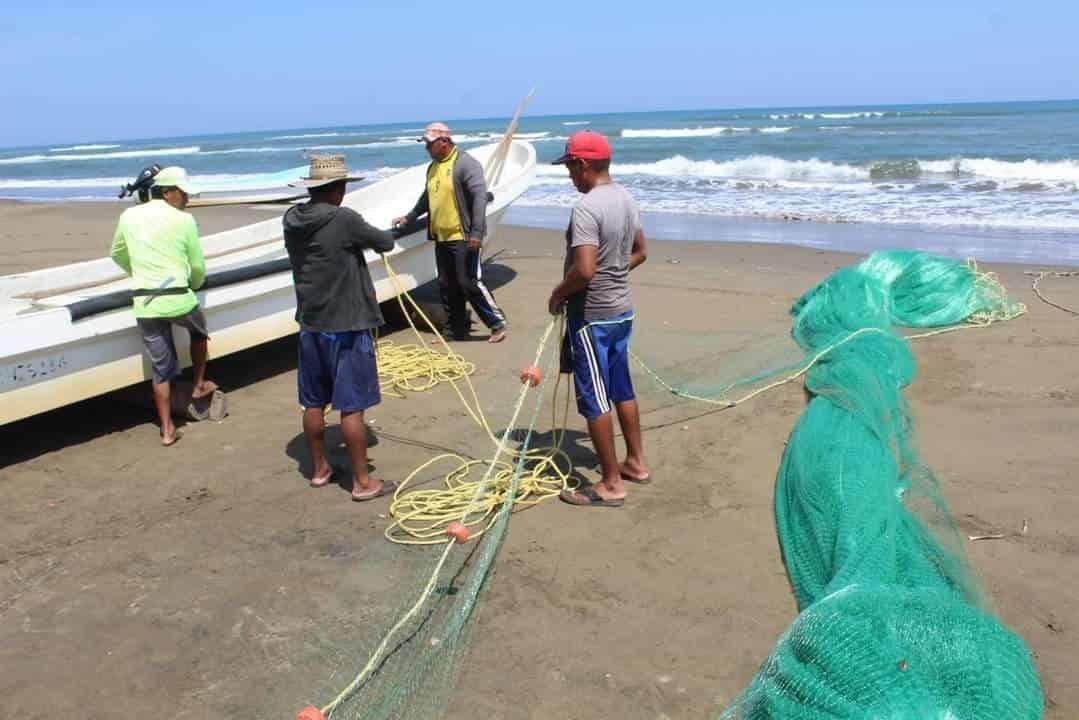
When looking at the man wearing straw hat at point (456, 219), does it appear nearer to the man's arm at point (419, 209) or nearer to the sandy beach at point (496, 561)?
the man's arm at point (419, 209)

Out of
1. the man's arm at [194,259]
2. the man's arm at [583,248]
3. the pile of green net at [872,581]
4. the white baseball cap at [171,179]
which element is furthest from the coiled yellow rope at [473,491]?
the white baseball cap at [171,179]

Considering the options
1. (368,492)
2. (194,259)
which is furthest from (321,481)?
(194,259)

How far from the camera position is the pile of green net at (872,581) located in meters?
2.40

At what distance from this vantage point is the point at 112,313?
5562 millimetres

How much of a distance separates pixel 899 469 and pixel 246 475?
3622mm

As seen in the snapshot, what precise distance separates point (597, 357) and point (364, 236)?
4.50ft

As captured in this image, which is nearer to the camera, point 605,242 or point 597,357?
point 605,242

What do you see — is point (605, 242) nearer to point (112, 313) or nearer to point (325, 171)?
point (325, 171)

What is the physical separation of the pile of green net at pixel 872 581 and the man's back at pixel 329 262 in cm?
243

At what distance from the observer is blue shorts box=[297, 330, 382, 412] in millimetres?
4621

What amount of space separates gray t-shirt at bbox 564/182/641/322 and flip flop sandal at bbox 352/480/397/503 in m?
1.43

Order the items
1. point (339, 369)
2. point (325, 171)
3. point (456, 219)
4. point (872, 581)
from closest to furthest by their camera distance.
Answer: point (872, 581) < point (325, 171) < point (339, 369) < point (456, 219)

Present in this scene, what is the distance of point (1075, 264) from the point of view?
10.6 meters

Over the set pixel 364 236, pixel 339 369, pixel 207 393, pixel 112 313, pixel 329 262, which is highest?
pixel 364 236
